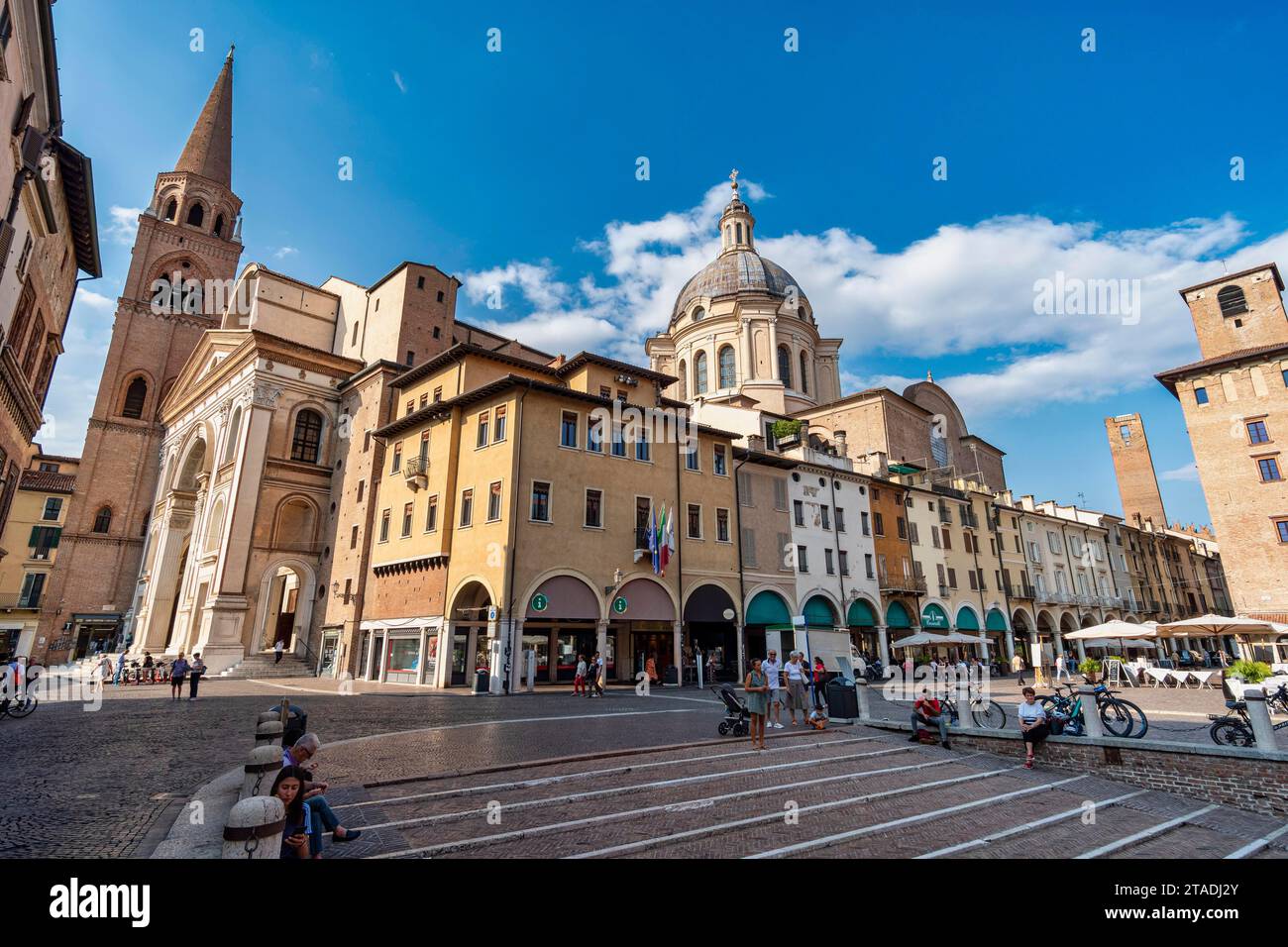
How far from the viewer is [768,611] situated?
30562 millimetres

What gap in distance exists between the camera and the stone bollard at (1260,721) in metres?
9.66

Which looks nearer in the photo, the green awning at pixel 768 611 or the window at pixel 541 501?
the window at pixel 541 501

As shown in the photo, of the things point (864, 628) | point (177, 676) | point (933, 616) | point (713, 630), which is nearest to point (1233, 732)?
point (713, 630)

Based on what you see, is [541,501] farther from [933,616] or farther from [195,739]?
[933,616]

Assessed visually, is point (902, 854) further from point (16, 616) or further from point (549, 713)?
point (16, 616)

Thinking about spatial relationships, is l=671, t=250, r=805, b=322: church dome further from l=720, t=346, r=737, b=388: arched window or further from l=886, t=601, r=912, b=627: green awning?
l=886, t=601, r=912, b=627: green awning

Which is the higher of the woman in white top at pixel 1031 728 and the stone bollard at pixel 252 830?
the stone bollard at pixel 252 830

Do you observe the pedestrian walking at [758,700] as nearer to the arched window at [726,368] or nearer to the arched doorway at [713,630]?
the arched doorway at [713,630]

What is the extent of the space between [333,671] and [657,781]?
83.5 feet

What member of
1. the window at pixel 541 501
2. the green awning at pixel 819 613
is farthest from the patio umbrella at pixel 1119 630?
the window at pixel 541 501

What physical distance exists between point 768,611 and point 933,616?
13.1m

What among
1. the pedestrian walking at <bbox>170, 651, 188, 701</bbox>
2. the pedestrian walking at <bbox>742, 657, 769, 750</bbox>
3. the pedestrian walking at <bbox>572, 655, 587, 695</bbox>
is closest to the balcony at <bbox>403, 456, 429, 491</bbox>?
the pedestrian walking at <bbox>170, 651, 188, 701</bbox>

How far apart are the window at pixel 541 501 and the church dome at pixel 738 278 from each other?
36819mm
